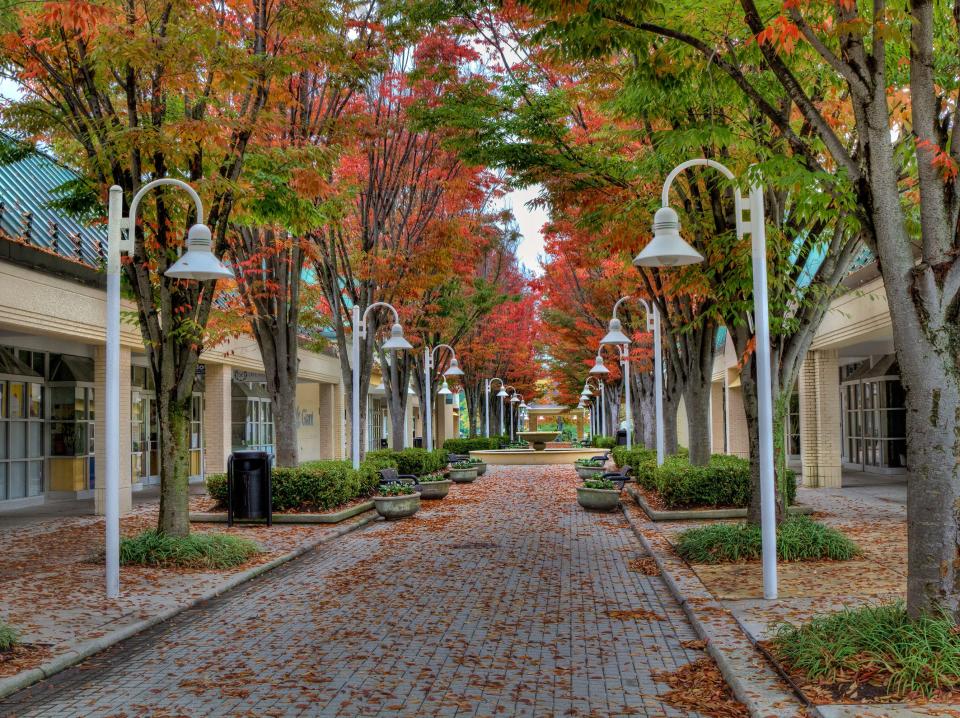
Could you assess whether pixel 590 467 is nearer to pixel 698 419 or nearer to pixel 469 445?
pixel 698 419

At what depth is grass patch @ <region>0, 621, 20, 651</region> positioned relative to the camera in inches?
276

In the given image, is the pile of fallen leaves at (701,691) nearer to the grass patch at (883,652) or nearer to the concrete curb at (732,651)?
the concrete curb at (732,651)

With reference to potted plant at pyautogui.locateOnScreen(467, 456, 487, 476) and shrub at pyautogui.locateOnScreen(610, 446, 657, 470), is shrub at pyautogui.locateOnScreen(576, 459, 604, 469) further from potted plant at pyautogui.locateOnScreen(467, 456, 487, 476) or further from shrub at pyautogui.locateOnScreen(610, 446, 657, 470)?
potted plant at pyautogui.locateOnScreen(467, 456, 487, 476)

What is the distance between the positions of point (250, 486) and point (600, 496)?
672 cm

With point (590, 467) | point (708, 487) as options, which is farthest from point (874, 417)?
point (708, 487)

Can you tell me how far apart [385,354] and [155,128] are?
1771 cm

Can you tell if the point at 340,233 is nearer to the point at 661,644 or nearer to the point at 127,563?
the point at 127,563

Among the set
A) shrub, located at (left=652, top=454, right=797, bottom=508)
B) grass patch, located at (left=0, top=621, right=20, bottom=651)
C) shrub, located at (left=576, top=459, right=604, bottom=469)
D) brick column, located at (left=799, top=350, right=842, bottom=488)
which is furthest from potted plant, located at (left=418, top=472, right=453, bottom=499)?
grass patch, located at (left=0, top=621, right=20, bottom=651)

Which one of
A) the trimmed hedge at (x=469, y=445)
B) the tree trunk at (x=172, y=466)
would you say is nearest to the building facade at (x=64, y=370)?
the tree trunk at (x=172, y=466)

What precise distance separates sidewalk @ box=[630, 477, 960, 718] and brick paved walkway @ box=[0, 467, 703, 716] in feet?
1.95

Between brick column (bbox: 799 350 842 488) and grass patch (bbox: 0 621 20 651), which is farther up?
brick column (bbox: 799 350 842 488)

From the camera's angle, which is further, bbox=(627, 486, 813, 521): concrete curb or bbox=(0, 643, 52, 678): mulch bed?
bbox=(627, 486, 813, 521): concrete curb

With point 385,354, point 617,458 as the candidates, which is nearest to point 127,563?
point 385,354

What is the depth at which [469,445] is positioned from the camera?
45.8 meters
